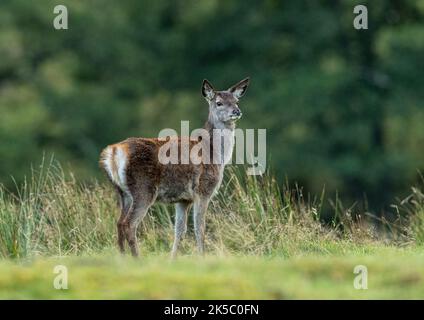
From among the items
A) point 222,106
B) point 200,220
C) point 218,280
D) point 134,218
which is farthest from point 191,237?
point 218,280

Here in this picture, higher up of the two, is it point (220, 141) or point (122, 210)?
point (220, 141)

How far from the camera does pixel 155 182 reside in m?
12.1

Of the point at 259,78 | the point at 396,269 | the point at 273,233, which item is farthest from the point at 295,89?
the point at 396,269

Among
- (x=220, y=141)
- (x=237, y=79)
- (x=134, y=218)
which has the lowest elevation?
(x=134, y=218)

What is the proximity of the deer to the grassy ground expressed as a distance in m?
2.01

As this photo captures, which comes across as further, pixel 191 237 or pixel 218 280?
pixel 191 237

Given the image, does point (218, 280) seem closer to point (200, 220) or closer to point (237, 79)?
point (200, 220)

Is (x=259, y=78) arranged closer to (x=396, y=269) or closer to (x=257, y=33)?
(x=257, y=33)

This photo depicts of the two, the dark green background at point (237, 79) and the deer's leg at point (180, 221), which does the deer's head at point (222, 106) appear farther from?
the dark green background at point (237, 79)

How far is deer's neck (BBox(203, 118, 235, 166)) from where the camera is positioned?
→ 12.9 m

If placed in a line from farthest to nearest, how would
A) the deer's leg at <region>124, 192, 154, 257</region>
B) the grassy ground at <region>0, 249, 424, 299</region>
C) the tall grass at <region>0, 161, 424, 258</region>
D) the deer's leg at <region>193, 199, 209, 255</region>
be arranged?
the deer's leg at <region>193, 199, 209, 255</region>
the tall grass at <region>0, 161, 424, 258</region>
the deer's leg at <region>124, 192, 154, 257</region>
the grassy ground at <region>0, 249, 424, 299</region>

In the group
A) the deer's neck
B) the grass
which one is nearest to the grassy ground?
the grass

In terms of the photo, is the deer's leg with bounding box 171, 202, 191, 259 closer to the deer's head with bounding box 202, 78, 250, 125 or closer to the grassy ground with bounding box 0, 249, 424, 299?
the deer's head with bounding box 202, 78, 250, 125

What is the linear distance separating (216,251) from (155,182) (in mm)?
956
